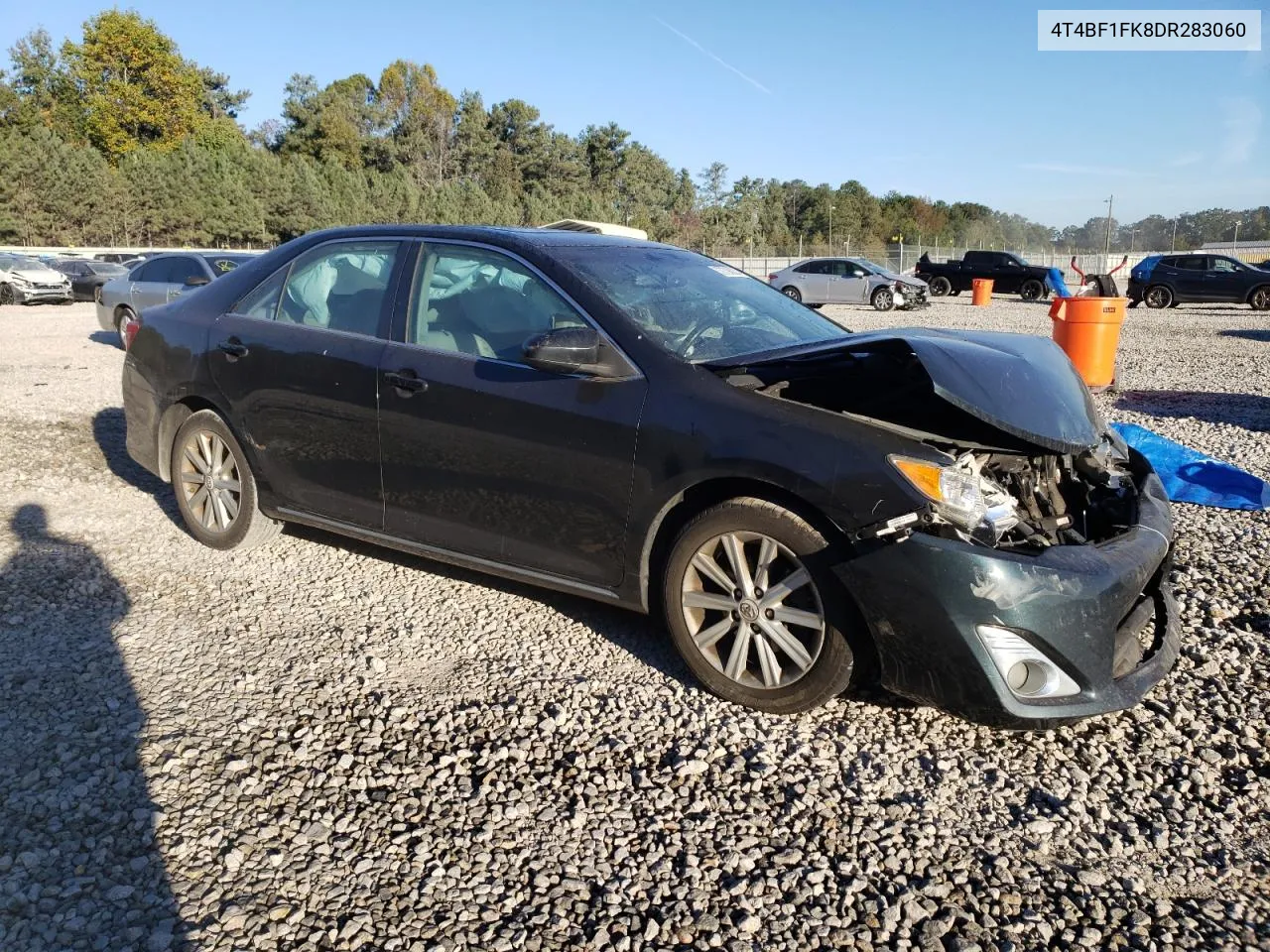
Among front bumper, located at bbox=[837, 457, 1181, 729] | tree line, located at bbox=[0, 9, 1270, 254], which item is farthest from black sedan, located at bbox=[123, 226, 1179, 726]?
tree line, located at bbox=[0, 9, 1270, 254]

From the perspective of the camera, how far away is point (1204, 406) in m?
10.1

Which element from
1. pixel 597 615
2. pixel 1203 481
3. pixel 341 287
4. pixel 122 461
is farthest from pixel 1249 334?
pixel 122 461

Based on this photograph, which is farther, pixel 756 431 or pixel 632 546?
pixel 632 546

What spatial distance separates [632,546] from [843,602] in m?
0.83

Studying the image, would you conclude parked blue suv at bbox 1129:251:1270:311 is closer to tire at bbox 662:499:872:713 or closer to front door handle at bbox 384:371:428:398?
tire at bbox 662:499:872:713

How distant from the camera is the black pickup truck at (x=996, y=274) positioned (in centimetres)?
3191

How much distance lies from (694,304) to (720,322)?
147mm

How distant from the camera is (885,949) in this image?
224 cm

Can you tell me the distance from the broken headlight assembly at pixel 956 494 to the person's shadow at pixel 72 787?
2.38m

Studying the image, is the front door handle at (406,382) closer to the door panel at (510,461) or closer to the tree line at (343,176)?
the door panel at (510,461)

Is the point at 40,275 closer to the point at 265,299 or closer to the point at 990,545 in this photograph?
the point at 265,299

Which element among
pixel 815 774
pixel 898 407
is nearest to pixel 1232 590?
pixel 898 407

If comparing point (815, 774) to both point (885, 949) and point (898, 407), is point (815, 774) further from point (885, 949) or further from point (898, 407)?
point (898, 407)

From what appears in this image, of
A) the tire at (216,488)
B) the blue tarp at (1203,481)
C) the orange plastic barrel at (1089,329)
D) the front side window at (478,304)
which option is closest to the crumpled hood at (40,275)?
the tire at (216,488)
